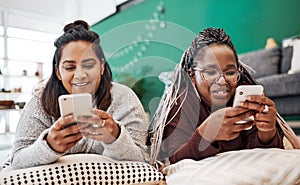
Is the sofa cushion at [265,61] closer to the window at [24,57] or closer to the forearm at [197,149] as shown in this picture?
Result: the forearm at [197,149]

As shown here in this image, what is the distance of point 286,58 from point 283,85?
1.25 feet

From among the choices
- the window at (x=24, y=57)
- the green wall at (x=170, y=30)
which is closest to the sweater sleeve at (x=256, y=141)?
the green wall at (x=170, y=30)

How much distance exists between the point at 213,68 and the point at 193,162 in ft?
0.61

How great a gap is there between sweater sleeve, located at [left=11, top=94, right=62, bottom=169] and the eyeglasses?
0.31 m

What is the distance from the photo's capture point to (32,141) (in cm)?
61

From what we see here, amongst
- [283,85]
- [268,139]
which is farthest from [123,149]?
[283,85]

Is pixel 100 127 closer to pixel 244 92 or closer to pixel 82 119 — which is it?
pixel 82 119

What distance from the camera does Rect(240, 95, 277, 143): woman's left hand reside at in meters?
0.53

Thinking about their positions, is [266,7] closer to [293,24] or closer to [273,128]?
[293,24]

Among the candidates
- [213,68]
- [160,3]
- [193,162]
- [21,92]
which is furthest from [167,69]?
[21,92]

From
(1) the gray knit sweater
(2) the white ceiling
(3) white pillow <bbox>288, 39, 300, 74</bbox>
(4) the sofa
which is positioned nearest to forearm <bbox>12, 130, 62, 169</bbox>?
(1) the gray knit sweater

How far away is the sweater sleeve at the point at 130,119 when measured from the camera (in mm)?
585

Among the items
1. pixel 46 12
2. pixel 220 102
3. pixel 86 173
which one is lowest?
pixel 86 173

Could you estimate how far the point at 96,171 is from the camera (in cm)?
53
